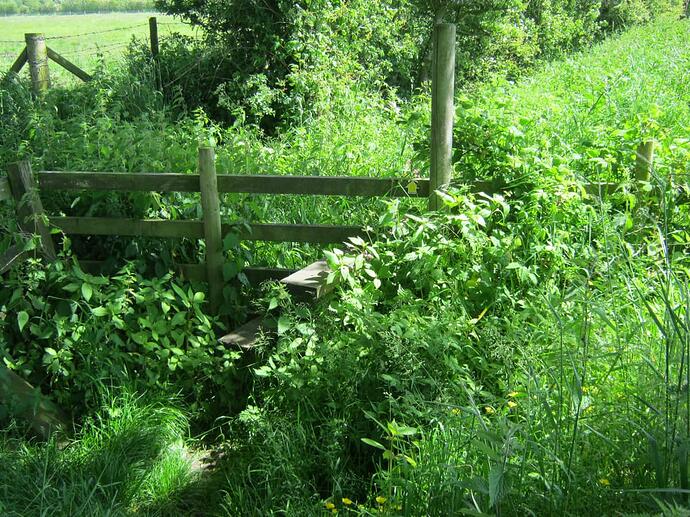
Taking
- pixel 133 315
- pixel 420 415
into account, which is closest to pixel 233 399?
pixel 133 315

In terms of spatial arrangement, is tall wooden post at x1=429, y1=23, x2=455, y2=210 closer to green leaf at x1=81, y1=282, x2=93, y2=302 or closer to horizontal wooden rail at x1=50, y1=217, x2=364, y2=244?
horizontal wooden rail at x1=50, y1=217, x2=364, y2=244

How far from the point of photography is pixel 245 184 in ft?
17.7

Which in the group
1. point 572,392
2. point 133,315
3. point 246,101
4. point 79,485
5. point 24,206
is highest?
point 246,101

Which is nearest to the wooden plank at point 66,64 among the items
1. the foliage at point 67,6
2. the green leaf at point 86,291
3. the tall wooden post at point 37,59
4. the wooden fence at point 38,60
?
the wooden fence at point 38,60

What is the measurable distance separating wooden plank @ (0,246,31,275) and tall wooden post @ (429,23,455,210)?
2960 millimetres

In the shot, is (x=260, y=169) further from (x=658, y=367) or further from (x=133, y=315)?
(x=658, y=367)

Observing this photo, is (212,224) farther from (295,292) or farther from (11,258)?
(11,258)

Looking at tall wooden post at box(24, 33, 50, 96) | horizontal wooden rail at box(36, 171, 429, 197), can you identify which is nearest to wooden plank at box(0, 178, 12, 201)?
horizontal wooden rail at box(36, 171, 429, 197)

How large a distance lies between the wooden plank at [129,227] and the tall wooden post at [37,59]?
6.25 meters

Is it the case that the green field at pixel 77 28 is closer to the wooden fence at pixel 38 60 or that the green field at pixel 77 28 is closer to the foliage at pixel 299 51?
the foliage at pixel 299 51

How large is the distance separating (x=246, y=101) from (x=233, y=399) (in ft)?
19.3

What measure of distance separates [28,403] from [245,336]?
1481 mm

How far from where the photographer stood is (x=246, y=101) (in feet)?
33.2

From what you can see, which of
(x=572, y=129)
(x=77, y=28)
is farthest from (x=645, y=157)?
(x=77, y=28)
